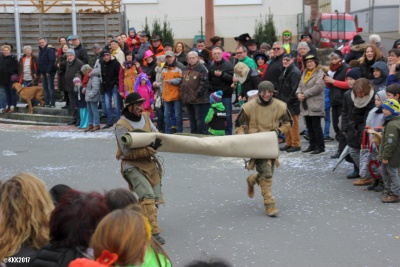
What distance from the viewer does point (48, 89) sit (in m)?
17.9

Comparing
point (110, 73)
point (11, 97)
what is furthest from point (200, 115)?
point (11, 97)

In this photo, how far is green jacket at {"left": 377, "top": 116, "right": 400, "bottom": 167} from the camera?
8438 mm

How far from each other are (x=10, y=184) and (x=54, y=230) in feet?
1.89

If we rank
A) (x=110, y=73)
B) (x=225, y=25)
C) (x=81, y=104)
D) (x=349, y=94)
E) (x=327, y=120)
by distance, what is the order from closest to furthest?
(x=349, y=94) < (x=327, y=120) < (x=110, y=73) < (x=81, y=104) < (x=225, y=25)

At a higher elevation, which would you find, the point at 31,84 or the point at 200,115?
the point at 31,84

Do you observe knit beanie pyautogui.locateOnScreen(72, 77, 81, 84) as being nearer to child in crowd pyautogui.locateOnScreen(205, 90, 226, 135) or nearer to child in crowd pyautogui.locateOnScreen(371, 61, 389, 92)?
child in crowd pyautogui.locateOnScreen(205, 90, 226, 135)

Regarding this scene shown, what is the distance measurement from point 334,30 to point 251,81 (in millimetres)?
12166

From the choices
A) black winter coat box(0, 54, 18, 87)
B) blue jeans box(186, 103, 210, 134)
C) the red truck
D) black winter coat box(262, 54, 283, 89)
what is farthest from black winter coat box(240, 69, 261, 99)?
the red truck

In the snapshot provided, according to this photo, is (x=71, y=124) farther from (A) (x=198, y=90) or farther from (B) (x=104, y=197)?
(B) (x=104, y=197)

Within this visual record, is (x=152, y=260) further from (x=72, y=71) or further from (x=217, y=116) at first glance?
(x=72, y=71)

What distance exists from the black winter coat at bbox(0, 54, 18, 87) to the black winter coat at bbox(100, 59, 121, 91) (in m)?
3.97

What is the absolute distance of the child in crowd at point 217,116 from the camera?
12.7 meters

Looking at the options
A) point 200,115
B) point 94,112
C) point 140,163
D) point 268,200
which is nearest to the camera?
point 140,163

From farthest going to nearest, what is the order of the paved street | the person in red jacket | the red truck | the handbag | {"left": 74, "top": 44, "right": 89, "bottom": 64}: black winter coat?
1. the red truck
2. the person in red jacket
3. {"left": 74, "top": 44, "right": 89, "bottom": 64}: black winter coat
4. the handbag
5. the paved street
